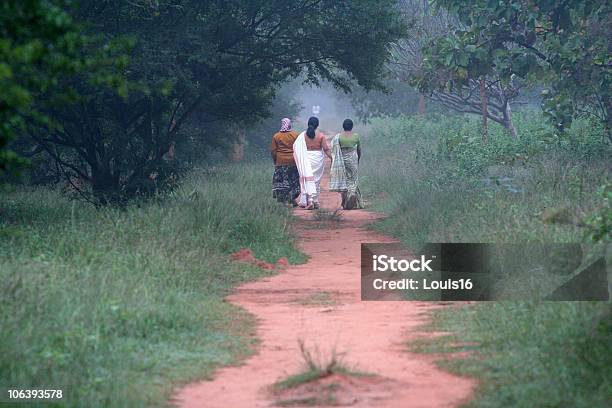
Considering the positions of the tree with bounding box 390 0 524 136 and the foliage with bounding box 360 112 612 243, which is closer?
the foliage with bounding box 360 112 612 243

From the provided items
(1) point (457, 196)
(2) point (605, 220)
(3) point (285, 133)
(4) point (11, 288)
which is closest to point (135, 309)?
(4) point (11, 288)

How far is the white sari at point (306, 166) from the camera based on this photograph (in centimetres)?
1730

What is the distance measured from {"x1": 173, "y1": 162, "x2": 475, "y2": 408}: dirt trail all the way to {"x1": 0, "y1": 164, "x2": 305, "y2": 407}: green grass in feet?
0.69

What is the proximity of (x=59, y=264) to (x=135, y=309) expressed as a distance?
1.41 meters

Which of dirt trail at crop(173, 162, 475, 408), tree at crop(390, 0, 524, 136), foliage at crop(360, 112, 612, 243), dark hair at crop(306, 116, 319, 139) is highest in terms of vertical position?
tree at crop(390, 0, 524, 136)

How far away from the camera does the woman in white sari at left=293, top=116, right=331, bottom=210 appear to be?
682 inches

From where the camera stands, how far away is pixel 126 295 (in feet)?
27.7

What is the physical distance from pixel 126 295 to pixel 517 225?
4.22m

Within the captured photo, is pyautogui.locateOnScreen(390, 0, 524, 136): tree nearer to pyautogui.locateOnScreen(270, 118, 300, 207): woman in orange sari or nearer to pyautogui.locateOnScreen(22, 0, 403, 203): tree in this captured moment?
pyautogui.locateOnScreen(270, 118, 300, 207): woman in orange sari

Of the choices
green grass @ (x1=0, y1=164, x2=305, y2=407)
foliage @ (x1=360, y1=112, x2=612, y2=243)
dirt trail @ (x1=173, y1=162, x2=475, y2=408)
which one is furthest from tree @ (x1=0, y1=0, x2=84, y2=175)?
foliage @ (x1=360, y1=112, x2=612, y2=243)

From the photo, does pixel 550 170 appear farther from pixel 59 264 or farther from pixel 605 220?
pixel 59 264

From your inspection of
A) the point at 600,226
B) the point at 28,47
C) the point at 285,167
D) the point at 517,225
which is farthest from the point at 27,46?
the point at 285,167

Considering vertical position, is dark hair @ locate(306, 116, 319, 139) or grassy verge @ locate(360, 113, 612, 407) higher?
dark hair @ locate(306, 116, 319, 139)

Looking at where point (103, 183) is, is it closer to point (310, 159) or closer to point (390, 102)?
point (310, 159)
